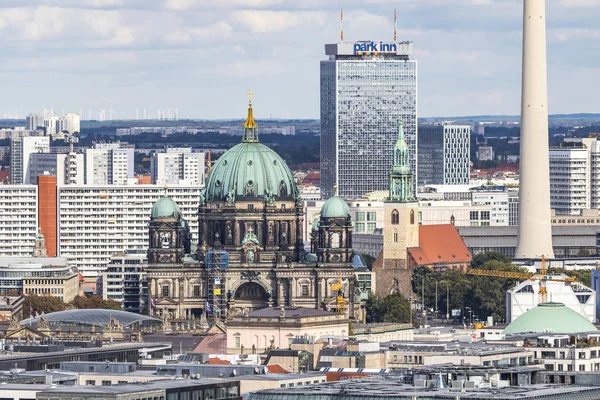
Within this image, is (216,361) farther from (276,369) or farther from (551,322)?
(551,322)

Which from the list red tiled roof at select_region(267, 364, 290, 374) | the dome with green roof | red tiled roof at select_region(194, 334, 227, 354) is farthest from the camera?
red tiled roof at select_region(194, 334, 227, 354)

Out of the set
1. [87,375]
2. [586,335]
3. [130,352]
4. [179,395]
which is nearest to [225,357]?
[130,352]

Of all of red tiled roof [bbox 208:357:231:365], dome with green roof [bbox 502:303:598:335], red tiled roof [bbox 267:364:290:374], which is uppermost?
dome with green roof [bbox 502:303:598:335]

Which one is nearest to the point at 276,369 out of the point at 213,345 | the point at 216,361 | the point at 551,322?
the point at 216,361

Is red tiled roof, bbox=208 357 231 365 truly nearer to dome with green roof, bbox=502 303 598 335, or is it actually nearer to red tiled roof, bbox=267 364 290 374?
red tiled roof, bbox=267 364 290 374

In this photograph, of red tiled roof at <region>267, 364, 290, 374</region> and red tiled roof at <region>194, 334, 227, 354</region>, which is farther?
red tiled roof at <region>194, 334, 227, 354</region>

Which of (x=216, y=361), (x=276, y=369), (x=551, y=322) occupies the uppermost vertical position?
(x=551, y=322)

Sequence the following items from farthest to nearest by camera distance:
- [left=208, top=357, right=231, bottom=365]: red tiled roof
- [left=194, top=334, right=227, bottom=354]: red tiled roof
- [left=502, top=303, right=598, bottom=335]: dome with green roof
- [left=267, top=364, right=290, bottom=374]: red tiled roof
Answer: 1. [left=194, top=334, right=227, bottom=354]: red tiled roof
2. [left=502, top=303, right=598, bottom=335]: dome with green roof
3. [left=208, top=357, right=231, bottom=365]: red tiled roof
4. [left=267, top=364, right=290, bottom=374]: red tiled roof

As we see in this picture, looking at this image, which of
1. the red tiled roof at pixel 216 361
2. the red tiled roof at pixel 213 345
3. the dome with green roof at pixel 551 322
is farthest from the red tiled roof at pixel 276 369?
the red tiled roof at pixel 213 345

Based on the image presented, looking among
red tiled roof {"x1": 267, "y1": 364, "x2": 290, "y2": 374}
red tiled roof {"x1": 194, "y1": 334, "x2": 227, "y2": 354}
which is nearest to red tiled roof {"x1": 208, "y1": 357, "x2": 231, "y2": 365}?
red tiled roof {"x1": 267, "y1": 364, "x2": 290, "y2": 374}

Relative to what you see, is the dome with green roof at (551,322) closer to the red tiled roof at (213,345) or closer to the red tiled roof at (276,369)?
the red tiled roof at (213,345)
